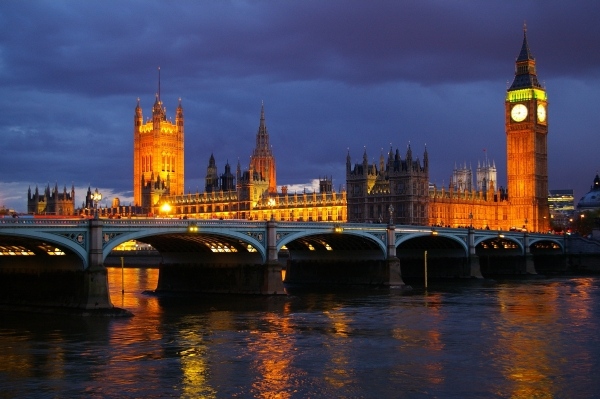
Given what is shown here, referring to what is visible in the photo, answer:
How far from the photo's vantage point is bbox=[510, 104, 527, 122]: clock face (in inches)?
6225

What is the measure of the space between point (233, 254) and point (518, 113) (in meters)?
98.8

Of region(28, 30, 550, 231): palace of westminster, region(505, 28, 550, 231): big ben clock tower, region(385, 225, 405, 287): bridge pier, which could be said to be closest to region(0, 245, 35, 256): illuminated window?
region(385, 225, 405, 287): bridge pier

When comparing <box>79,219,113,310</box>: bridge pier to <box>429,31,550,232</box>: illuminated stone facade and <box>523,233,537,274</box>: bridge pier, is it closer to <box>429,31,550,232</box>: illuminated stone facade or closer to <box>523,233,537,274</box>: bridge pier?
<box>523,233,537,274</box>: bridge pier

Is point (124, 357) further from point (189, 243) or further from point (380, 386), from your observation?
point (189, 243)

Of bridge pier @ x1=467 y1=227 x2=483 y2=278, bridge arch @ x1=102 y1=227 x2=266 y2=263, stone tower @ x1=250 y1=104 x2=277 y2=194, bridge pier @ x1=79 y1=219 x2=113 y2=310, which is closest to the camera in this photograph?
bridge pier @ x1=79 y1=219 x2=113 y2=310

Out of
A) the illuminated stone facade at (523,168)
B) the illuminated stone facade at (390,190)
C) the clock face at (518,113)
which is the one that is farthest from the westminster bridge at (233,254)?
the clock face at (518,113)

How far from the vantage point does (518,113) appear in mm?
159125

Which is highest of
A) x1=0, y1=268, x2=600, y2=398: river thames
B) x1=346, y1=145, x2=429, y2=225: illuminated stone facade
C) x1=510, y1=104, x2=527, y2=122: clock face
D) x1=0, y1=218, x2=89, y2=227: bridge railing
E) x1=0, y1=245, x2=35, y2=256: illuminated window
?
x1=510, y1=104, x2=527, y2=122: clock face

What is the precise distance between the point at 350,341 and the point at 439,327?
7.65 m

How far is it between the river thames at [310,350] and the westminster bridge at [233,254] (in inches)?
137

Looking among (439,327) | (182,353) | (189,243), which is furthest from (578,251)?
(182,353)

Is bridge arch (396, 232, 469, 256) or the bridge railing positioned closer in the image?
the bridge railing

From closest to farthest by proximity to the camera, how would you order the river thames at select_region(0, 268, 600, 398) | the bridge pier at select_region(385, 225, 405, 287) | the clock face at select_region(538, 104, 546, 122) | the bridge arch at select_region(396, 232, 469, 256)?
the river thames at select_region(0, 268, 600, 398) < the bridge pier at select_region(385, 225, 405, 287) < the bridge arch at select_region(396, 232, 469, 256) < the clock face at select_region(538, 104, 546, 122)

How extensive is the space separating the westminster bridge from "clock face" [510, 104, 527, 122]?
4924cm
